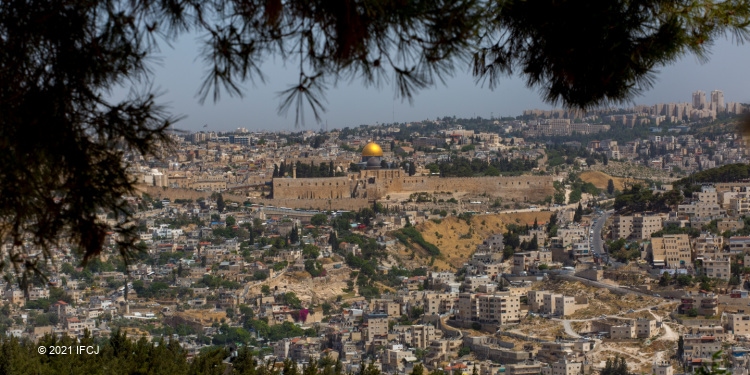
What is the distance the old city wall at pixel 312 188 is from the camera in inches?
2036

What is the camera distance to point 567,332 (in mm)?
28969

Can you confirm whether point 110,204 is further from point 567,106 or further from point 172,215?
point 172,215

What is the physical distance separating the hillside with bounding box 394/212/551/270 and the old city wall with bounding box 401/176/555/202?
124 inches

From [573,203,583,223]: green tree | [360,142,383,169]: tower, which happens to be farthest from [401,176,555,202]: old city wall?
[573,203,583,223]: green tree

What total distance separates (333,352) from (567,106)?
894 inches

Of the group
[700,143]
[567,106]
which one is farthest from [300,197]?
[567,106]

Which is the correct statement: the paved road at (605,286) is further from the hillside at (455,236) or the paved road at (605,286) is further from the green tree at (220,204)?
the green tree at (220,204)

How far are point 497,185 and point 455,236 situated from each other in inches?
256

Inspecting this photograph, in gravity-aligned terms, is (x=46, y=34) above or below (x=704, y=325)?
above

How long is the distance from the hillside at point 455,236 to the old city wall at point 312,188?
241 inches

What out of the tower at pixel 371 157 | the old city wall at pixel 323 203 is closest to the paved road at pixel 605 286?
the old city wall at pixel 323 203

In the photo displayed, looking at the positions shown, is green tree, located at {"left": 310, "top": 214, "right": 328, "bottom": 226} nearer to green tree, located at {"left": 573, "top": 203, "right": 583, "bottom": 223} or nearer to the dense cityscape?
the dense cityscape

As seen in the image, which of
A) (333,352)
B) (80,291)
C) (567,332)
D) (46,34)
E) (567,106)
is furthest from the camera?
(80,291)

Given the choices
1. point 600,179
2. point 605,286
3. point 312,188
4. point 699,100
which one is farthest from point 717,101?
point 605,286
